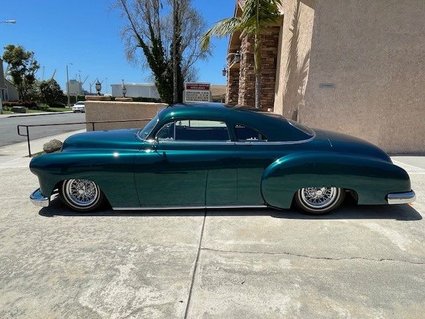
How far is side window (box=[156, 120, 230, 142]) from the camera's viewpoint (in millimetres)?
3964

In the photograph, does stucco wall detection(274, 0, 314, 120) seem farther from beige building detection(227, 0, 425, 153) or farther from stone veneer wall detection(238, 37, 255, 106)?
stone veneer wall detection(238, 37, 255, 106)

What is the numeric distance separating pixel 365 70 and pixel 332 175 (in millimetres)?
4839

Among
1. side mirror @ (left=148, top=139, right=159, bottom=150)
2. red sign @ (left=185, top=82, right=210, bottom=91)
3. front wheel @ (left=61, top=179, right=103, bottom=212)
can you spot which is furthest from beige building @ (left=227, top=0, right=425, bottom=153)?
front wheel @ (left=61, top=179, right=103, bottom=212)

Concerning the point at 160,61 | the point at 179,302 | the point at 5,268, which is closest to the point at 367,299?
the point at 179,302

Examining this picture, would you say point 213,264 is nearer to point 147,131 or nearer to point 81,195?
point 147,131

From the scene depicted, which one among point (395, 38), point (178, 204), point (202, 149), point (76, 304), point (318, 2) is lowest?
point (76, 304)

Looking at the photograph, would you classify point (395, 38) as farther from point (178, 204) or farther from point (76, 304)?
point (76, 304)

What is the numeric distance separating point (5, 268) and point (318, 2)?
295 inches

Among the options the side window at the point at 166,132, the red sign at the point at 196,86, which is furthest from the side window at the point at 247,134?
the red sign at the point at 196,86

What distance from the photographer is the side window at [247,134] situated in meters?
3.94

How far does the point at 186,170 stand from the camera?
12.6ft

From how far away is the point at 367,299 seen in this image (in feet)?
8.22

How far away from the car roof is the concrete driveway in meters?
0.99

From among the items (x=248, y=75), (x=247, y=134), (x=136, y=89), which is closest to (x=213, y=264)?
(x=247, y=134)
